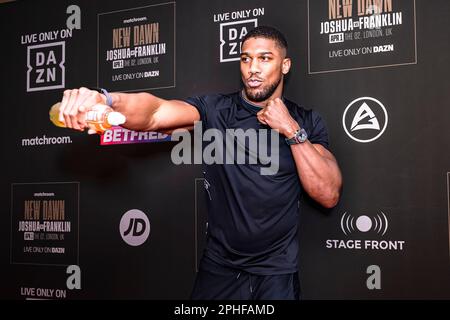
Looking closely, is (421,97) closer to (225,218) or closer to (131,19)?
(225,218)

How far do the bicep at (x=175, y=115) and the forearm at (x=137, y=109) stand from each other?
3cm

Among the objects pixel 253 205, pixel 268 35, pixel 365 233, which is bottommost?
pixel 365 233

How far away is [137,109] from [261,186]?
0.62m

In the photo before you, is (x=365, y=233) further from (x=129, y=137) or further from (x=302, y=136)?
(x=129, y=137)

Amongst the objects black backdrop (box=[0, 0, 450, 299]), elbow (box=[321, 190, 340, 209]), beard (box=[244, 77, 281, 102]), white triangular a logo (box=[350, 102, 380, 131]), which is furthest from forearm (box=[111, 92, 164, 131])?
white triangular a logo (box=[350, 102, 380, 131])

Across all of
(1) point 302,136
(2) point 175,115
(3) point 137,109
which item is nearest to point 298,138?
(1) point 302,136

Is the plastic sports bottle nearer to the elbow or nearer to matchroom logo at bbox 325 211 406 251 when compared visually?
the elbow

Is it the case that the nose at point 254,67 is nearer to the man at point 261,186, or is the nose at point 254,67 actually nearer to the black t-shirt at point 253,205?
the man at point 261,186

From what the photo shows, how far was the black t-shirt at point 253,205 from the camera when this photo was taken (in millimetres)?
2248

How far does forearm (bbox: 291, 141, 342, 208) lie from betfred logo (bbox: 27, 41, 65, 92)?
1603mm

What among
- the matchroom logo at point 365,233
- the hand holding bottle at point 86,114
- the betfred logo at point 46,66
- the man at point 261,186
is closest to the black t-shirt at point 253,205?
the man at point 261,186

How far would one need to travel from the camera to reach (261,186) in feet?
7.38

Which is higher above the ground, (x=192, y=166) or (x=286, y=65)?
(x=286, y=65)
